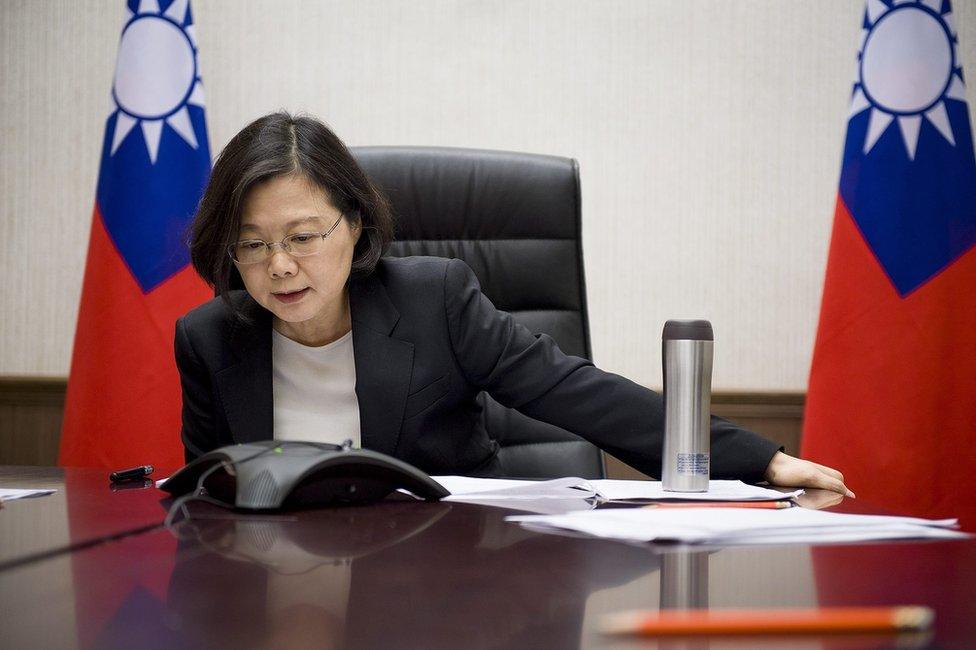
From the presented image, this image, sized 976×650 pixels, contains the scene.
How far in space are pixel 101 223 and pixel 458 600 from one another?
6.87 feet

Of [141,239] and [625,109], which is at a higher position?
[625,109]

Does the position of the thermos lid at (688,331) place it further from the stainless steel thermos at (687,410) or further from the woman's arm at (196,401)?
the woman's arm at (196,401)

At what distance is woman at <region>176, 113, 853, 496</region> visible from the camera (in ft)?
4.56

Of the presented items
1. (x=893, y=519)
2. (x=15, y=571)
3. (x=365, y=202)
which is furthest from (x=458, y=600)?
(x=365, y=202)

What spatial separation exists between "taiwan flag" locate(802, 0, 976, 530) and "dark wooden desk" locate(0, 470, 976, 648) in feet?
4.54

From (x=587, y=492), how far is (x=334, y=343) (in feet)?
2.24

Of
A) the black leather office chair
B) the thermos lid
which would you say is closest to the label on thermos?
the thermos lid

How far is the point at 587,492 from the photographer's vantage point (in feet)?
3.25

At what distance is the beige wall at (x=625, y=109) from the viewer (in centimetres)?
244

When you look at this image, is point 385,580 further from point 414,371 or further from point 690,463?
point 414,371

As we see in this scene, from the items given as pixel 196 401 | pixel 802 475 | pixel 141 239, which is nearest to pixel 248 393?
pixel 196 401

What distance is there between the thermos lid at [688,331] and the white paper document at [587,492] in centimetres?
17

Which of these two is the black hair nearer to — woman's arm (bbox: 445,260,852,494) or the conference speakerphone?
woman's arm (bbox: 445,260,852,494)

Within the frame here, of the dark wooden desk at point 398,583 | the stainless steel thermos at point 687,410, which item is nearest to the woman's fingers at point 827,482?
the stainless steel thermos at point 687,410
